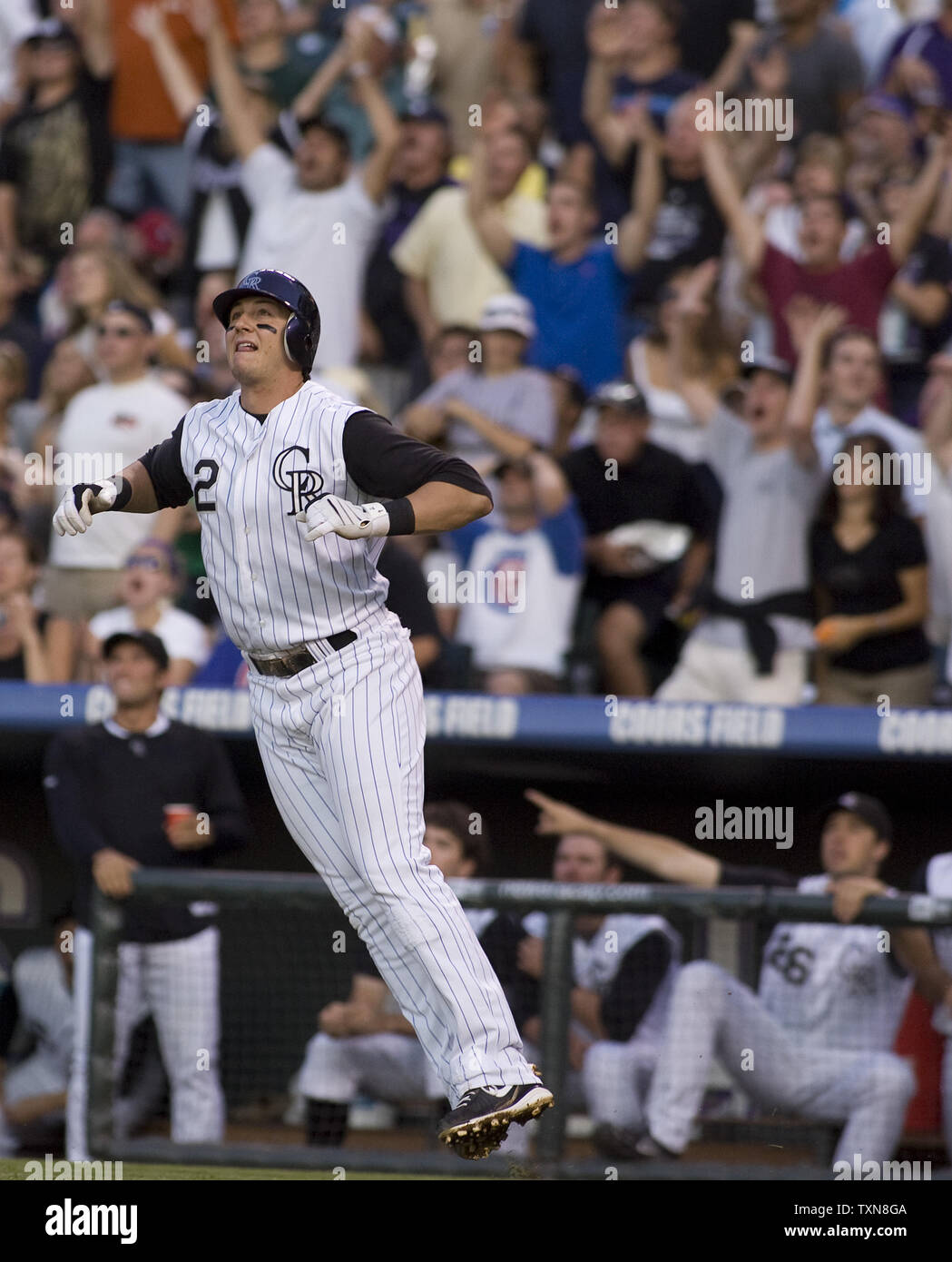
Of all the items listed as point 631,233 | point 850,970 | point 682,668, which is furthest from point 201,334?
point 850,970

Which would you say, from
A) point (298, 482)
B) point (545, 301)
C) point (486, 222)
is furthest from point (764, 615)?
point (298, 482)

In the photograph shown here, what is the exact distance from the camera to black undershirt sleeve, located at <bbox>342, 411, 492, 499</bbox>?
4.09 m

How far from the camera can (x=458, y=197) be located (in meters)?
8.82

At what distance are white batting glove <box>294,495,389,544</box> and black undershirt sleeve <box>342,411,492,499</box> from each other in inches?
7.8

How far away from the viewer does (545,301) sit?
28.2ft

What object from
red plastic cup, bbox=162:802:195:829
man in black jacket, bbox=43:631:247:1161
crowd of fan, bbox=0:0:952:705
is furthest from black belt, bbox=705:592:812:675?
red plastic cup, bbox=162:802:195:829

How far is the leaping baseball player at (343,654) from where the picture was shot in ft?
13.7

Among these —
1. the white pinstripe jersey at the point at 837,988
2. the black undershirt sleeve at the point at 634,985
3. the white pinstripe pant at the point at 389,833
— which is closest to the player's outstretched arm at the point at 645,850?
the black undershirt sleeve at the point at 634,985

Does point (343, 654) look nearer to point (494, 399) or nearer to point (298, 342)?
point (298, 342)

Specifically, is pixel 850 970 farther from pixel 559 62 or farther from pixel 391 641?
pixel 559 62

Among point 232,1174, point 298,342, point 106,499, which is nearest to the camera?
point 298,342

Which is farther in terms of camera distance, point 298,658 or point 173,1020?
point 173,1020

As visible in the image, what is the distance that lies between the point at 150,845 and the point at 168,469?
7.95 ft
